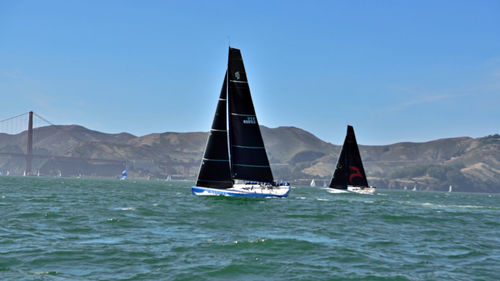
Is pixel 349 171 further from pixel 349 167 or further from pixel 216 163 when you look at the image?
pixel 216 163

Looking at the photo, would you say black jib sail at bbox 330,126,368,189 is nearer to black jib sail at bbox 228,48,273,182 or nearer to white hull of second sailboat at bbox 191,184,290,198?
white hull of second sailboat at bbox 191,184,290,198

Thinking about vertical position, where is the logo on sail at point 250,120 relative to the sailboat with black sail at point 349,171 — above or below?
above

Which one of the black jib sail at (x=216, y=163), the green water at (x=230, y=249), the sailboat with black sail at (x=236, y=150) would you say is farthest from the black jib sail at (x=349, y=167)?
the green water at (x=230, y=249)

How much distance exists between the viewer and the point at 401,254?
18.1 metres

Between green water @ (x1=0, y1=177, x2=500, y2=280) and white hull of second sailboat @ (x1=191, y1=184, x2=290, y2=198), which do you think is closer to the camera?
green water @ (x1=0, y1=177, x2=500, y2=280)

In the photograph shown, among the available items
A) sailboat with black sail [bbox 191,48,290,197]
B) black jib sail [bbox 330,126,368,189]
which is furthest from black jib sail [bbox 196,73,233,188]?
black jib sail [bbox 330,126,368,189]

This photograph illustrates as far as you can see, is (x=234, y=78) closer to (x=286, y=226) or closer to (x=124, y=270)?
(x=286, y=226)

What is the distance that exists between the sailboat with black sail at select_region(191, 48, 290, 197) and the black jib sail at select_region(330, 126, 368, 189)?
38179 millimetres

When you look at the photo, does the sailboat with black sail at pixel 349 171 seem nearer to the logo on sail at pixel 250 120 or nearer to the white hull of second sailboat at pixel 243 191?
the white hull of second sailboat at pixel 243 191

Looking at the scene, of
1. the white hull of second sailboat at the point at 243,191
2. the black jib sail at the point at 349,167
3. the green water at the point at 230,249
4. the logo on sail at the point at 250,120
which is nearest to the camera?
the green water at the point at 230,249

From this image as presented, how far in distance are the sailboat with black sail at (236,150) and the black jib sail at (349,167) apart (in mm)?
38179

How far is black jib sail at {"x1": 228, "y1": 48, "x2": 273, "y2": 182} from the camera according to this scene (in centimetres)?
4647

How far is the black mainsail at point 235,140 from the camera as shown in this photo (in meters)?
45.3

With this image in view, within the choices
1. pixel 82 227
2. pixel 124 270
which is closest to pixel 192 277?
pixel 124 270
